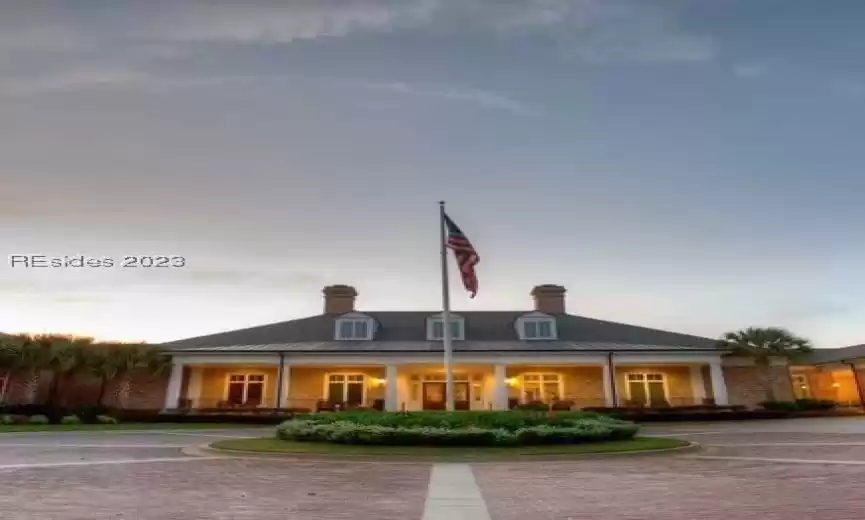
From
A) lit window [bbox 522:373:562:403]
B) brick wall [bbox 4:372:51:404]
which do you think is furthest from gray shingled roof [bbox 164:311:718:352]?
brick wall [bbox 4:372:51:404]

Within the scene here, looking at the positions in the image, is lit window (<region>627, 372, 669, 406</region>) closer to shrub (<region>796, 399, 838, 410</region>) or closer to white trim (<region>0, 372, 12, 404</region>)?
shrub (<region>796, 399, 838, 410</region>)

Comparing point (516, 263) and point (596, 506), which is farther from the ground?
point (516, 263)

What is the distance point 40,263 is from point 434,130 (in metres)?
15.1

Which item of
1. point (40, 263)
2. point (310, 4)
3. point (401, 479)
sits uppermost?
point (310, 4)

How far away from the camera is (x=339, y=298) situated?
3656cm

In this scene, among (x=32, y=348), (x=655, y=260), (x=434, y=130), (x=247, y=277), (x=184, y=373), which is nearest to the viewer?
(x=434, y=130)

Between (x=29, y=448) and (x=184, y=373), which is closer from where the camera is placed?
(x=29, y=448)

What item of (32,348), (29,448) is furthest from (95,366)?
(29,448)

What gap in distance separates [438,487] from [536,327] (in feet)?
82.7

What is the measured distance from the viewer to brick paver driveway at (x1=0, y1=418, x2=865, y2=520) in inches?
238

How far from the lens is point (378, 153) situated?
55.3 feet

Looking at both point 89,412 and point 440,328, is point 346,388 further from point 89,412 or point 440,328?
point 89,412

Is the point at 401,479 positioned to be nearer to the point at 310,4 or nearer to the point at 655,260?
the point at 310,4

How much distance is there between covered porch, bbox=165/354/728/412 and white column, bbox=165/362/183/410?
5cm
